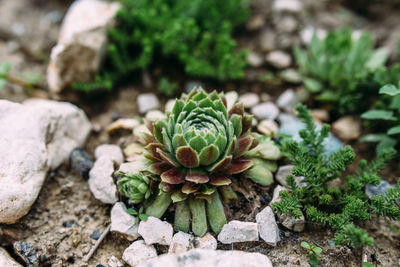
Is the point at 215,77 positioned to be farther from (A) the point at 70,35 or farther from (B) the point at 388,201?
(B) the point at 388,201

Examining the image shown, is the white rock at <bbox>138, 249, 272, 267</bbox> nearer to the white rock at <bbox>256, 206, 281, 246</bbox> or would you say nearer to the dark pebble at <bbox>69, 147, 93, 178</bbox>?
the white rock at <bbox>256, 206, 281, 246</bbox>

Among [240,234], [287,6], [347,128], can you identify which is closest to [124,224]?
[240,234]

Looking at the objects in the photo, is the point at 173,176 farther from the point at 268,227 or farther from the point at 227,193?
the point at 268,227

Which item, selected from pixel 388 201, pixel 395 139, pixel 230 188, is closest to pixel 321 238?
pixel 388 201

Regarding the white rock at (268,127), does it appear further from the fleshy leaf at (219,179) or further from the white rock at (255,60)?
the white rock at (255,60)

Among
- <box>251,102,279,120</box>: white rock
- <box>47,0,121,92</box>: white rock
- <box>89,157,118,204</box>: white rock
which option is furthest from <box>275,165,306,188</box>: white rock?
<box>47,0,121,92</box>: white rock

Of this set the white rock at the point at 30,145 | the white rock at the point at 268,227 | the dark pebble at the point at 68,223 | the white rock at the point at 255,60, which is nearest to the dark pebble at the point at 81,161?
the white rock at the point at 30,145
